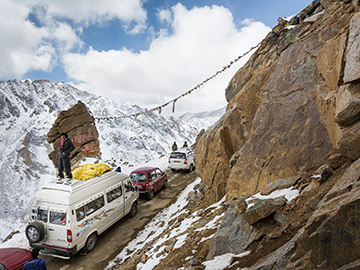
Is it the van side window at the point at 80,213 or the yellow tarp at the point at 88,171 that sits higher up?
the yellow tarp at the point at 88,171

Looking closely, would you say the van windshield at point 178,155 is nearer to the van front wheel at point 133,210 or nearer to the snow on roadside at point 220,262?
the van front wheel at point 133,210

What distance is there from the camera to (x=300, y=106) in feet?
18.4

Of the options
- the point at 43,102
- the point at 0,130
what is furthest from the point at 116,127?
the point at 0,130

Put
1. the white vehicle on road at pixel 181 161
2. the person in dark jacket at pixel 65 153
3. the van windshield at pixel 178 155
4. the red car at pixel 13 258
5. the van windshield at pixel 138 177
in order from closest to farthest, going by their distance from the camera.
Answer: the red car at pixel 13 258, the person in dark jacket at pixel 65 153, the van windshield at pixel 138 177, the white vehicle on road at pixel 181 161, the van windshield at pixel 178 155

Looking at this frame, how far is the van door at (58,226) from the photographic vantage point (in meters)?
6.33

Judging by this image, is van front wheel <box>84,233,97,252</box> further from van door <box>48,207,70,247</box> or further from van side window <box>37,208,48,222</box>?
van side window <box>37,208,48,222</box>

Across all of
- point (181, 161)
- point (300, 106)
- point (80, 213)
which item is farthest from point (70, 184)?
point (181, 161)

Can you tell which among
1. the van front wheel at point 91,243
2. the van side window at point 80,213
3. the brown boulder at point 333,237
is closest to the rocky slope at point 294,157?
the brown boulder at point 333,237

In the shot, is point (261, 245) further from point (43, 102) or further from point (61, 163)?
point (43, 102)

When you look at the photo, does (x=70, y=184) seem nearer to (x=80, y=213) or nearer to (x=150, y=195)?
→ (x=80, y=213)

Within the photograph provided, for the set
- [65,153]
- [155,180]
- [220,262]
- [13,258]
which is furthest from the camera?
[155,180]

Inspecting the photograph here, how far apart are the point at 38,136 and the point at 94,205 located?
493 feet

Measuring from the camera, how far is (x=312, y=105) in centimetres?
540

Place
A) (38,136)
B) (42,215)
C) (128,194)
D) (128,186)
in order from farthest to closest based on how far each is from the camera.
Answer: (38,136) < (128,186) < (128,194) < (42,215)
